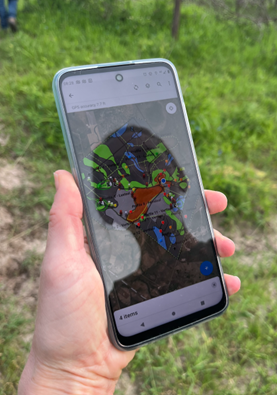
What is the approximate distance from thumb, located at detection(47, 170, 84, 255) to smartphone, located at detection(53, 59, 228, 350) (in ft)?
0.20

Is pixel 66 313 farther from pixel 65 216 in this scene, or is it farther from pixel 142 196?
pixel 142 196

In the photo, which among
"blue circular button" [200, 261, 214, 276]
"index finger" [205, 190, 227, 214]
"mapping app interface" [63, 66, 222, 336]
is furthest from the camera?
"index finger" [205, 190, 227, 214]

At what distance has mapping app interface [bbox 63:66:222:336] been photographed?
147 cm

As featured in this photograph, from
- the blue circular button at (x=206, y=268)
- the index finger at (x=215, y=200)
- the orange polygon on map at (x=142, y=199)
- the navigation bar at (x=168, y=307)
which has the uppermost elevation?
the orange polygon on map at (x=142, y=199)

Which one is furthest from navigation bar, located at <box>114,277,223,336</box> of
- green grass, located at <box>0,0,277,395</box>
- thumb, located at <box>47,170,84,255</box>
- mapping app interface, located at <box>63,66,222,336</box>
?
green grass, located at <box>0,0,277,395</box>

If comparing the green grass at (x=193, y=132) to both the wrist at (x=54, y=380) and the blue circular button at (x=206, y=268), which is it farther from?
the blue circular button at (x=206, y=268)

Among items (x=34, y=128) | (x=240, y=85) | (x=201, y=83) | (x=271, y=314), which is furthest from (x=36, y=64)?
(x=271, y=314)

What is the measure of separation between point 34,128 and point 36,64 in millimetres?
1051

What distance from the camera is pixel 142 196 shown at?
1.59 meters

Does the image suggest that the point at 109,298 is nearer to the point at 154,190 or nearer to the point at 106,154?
the point at 154,190

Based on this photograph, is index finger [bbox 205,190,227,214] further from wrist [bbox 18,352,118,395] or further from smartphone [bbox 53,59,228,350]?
wrist [bbox 18,352,118,395]

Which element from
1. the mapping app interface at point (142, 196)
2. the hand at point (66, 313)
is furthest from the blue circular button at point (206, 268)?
the hand at point (66, 313)

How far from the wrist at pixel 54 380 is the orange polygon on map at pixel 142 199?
829mm

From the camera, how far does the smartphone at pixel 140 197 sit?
146 centimetres
